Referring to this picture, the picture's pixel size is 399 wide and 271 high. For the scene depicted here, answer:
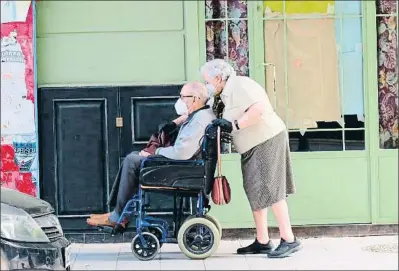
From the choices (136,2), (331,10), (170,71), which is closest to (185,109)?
(170,71)

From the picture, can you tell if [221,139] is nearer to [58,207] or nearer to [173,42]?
[173,42]

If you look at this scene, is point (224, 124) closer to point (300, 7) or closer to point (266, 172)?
point (266, 172)

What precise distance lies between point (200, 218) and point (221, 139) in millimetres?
717

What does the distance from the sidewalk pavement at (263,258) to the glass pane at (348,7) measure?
90.9 inches

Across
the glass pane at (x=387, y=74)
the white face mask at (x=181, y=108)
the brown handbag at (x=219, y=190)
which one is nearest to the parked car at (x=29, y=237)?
the brown handbag at (x=219, y=190)

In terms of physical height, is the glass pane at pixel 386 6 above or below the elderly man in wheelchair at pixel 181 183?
above

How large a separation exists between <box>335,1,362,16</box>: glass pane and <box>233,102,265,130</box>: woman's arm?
73.8 inches

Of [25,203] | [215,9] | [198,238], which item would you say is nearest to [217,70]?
[215,9]

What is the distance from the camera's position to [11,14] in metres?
8.52

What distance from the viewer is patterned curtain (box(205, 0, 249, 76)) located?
28.9 feet

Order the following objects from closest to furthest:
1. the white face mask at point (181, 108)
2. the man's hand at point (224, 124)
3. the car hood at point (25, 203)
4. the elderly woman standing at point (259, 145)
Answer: the car hood at point (25, 203) < the man's hand at point (224, 124) < the elderly woman standing at point (259, 145) < the white face mask at point (181, 108)

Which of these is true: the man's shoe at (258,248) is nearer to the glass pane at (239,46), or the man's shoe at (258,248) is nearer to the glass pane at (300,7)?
the glass pane at (239,46)

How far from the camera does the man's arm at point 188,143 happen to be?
7.46 m

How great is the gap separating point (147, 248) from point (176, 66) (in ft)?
6.70
